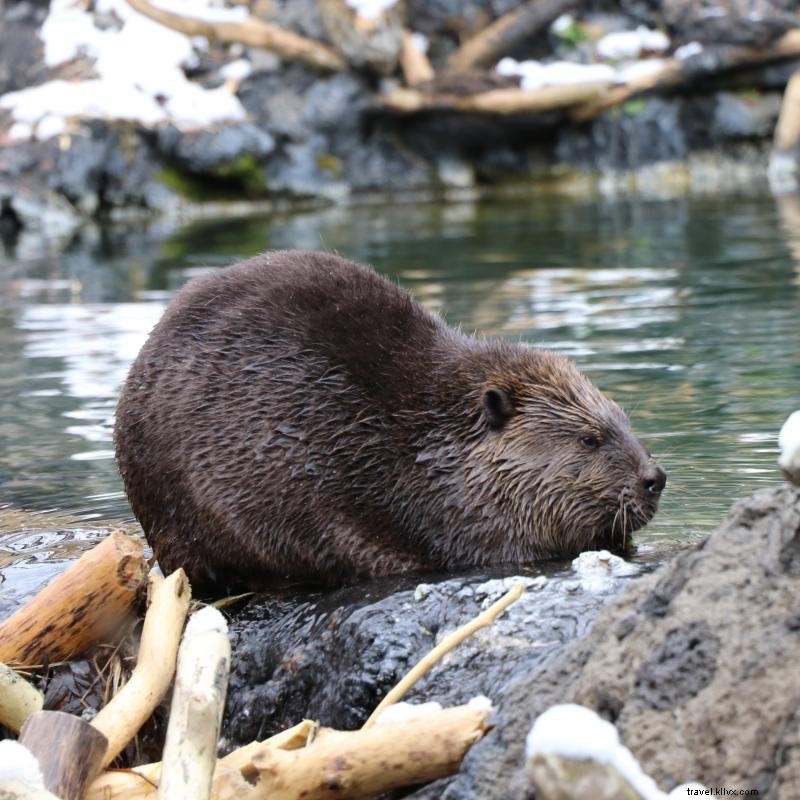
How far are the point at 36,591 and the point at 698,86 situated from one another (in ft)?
71.1

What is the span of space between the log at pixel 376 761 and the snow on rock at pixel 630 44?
23.8 metres

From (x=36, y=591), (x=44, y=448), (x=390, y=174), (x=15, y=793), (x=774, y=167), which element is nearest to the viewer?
(x=15, y=793)

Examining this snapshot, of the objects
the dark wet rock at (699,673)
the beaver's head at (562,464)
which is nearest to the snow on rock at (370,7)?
the beaver's head at (562,464)

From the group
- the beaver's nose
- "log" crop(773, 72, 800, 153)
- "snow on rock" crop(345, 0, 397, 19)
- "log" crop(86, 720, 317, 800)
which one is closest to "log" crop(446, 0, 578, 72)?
"snow on rock" crop(345, 0, 397, 19)

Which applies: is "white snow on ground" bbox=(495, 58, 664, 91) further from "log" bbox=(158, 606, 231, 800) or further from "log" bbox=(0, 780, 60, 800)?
"log" bbox=(0, 780, 60, 800)

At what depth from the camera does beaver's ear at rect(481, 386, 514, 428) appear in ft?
17.3

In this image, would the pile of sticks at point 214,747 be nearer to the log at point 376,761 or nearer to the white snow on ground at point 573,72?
the log at point 376,761

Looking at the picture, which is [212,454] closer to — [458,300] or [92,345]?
[92,345]

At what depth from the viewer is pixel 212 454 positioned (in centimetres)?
513

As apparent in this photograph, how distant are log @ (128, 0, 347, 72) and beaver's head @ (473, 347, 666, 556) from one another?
19506 mm

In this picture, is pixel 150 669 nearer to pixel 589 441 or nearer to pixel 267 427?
pixel 267 427

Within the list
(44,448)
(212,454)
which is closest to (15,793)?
(212,454)

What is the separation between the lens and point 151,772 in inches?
147

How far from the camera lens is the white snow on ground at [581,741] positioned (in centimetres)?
263
